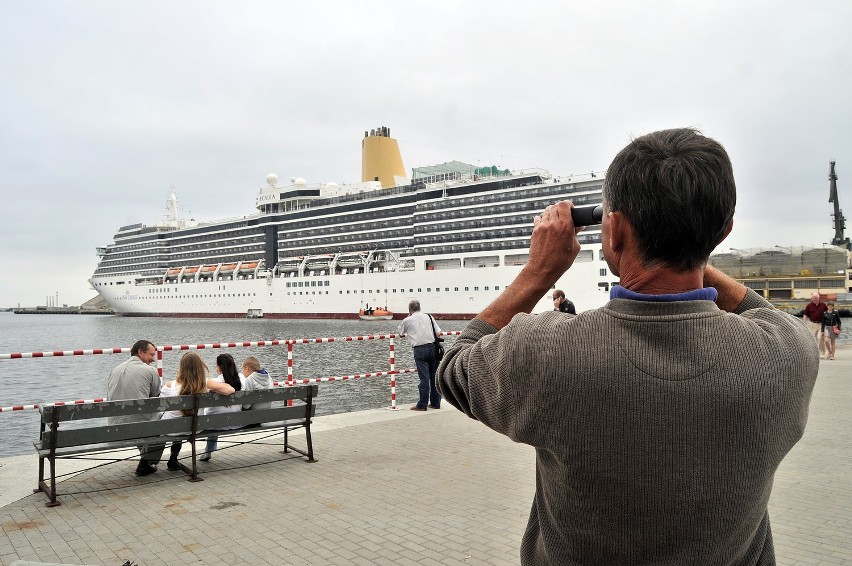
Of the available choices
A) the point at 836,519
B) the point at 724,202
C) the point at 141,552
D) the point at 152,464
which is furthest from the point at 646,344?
the point at 152,464

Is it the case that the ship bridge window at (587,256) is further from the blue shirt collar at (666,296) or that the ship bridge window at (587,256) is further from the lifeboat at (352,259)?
the blue shirt collar at (666,296)

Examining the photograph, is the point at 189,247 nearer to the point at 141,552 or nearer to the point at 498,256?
the point at 498,256

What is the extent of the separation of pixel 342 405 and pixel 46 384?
998cm

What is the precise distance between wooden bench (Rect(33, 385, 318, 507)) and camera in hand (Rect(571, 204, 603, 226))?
16.3 feet

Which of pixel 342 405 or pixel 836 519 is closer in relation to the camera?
pixel 836 519

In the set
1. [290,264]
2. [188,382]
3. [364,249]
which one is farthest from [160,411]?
[290,264]

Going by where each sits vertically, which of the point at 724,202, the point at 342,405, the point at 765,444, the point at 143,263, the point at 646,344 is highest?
the point at 143,263

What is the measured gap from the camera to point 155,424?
5781 millimetres

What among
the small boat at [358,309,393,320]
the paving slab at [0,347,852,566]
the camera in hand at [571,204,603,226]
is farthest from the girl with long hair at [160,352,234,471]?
the small boat at [358,309,393,320]

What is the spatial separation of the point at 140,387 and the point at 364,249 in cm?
5515

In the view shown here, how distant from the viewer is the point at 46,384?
18406mm

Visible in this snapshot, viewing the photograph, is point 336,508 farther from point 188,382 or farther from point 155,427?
point 188,382

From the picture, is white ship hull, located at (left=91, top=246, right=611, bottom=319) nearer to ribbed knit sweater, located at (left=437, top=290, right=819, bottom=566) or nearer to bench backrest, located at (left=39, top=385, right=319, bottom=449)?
bench backrest, located at (left=39, top=385, right=319, bottom=449)

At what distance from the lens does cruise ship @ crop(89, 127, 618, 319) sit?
50.0 meters
